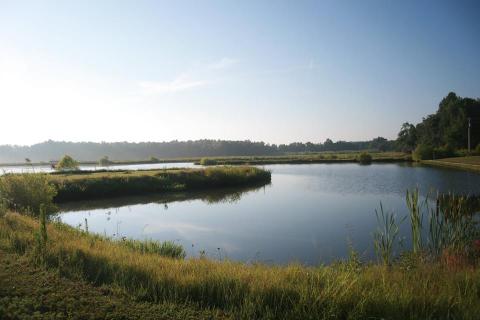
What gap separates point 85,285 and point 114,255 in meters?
2.09

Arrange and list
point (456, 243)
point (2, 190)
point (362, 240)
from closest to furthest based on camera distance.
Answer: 1. point (456, 243)
2. point (362, 240)
3. point (2, 190)

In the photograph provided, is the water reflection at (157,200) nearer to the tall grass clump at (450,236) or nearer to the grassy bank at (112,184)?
the grassy bank at (112,184)

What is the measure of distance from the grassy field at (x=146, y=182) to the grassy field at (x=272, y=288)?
19101mm

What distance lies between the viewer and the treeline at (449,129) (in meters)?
62.4

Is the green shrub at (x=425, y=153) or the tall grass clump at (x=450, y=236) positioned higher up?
the green shrub at (x=425, y=153)

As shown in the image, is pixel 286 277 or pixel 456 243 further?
pixel 456 243

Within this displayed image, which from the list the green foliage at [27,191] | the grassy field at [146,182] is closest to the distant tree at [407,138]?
the grassy field at [146,182]

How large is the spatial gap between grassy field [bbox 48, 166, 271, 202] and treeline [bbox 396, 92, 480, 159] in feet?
138

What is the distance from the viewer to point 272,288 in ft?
16.6

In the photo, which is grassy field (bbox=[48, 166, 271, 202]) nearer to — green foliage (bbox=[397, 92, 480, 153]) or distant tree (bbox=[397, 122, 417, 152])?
green foliage (bbox=[397, 92, 480, 153])

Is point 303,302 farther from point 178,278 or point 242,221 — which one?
point 242,221

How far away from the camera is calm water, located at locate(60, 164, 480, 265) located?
432 inches

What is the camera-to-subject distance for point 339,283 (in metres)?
4.99

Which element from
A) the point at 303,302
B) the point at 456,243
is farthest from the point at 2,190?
the point at 456,243
